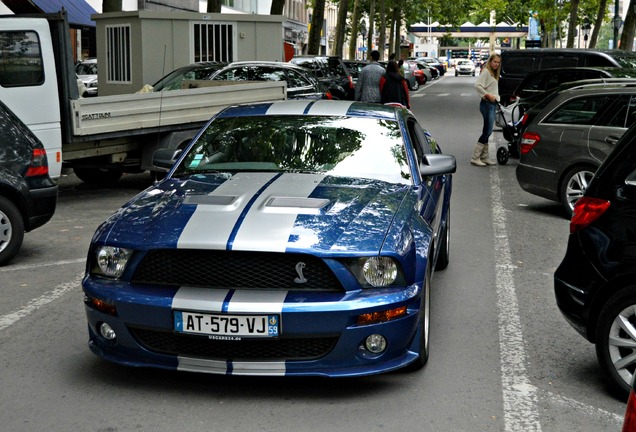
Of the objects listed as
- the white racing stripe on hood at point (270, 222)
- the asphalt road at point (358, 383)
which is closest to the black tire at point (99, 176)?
the asphalt road at point (358, 383)

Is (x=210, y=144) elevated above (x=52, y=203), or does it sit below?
above

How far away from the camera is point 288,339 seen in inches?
205

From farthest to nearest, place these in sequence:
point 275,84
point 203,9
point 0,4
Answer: point 203,9
point 0,4
point 275,84

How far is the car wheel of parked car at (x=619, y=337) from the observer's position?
5.31 meters

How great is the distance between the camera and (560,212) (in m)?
12.9

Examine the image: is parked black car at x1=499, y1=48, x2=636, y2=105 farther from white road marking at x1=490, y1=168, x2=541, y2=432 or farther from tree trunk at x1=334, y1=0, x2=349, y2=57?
tree trunk at x1=334, y1=0, x2=349, y2=57

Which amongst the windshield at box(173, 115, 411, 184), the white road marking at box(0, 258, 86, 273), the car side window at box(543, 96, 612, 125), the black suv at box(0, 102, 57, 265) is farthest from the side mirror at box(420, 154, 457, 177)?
the car side window at box(543, 96, 612, 125)

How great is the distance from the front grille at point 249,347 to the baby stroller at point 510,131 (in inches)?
518

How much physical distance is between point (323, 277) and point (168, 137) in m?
8.84

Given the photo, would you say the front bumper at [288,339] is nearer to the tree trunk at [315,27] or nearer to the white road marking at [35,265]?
the white road marking at [35,265]

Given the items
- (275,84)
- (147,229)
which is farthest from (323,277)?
(275,84)

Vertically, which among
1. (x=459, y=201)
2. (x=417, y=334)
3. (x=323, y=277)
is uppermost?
(x=323, y=277)

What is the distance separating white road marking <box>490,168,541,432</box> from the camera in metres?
5.16

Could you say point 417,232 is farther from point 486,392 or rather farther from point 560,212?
→ point 560,212
